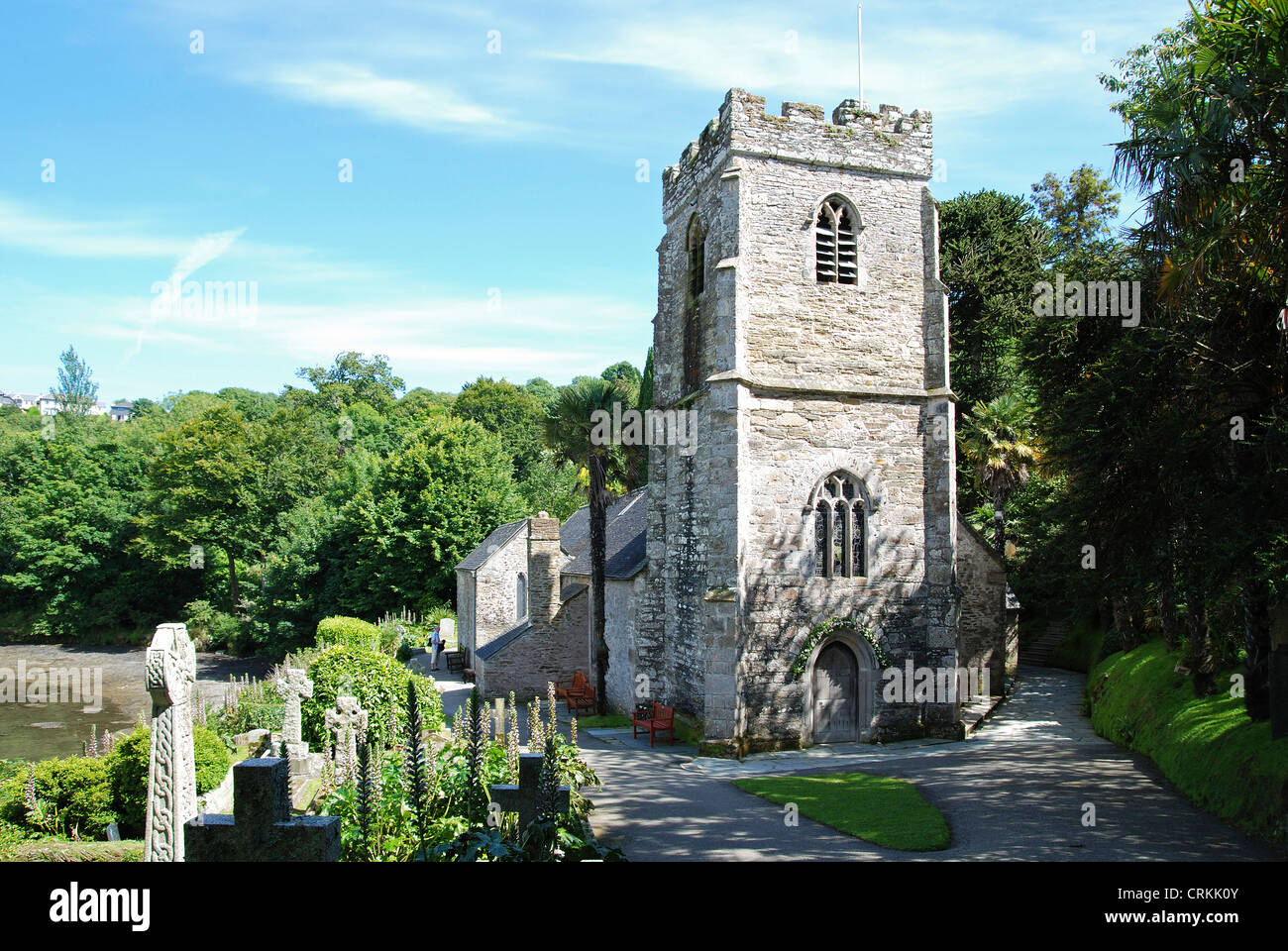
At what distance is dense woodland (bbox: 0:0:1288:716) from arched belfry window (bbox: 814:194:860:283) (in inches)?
200

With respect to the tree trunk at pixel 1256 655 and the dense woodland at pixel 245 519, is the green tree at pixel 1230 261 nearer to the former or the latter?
the tree trunk at pixel 1256 655

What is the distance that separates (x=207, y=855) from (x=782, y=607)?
1325 centimetres

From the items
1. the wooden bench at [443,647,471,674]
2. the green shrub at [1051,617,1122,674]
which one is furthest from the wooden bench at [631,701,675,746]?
the green shrub at [1051,617,1122,674]

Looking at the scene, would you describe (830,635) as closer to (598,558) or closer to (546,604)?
(598,558)

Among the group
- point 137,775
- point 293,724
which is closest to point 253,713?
point 137,775

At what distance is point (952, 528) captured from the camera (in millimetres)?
19297

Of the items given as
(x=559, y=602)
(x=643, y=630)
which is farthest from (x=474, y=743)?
(x=559, y=602)

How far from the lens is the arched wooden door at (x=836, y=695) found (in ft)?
61.1

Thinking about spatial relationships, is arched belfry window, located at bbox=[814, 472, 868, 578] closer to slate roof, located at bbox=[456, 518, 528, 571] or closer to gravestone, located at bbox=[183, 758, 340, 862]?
gravestone, located at bbox=[183, 758, 340, 862]

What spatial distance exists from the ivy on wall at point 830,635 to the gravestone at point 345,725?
352 inches

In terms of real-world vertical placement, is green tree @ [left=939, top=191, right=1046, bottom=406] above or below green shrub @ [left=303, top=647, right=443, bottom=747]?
above

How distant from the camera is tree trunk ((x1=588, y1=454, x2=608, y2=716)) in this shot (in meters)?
22.9

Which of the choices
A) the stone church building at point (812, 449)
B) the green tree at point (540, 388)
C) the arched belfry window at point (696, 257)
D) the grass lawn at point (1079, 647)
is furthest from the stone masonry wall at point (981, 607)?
the green tree at point (540, 388)
